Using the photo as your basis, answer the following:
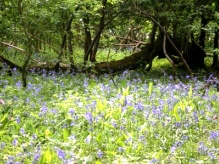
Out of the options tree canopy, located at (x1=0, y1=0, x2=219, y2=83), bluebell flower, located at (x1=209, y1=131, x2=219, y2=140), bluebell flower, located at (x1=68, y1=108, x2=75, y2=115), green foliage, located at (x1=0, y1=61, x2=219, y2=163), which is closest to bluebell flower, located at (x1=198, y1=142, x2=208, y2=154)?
green foliage, located at (x1=0, y1=61, x2=219, y2=163)

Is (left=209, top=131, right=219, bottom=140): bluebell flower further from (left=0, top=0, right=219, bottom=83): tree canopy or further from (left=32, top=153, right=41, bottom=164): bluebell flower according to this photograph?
(left=0, top=0, right=219, bottom=83): tree canopy

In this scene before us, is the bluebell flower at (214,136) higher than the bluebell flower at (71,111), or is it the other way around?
the bluebell flower at (71,111)

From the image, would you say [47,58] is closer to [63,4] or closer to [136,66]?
[63,4]

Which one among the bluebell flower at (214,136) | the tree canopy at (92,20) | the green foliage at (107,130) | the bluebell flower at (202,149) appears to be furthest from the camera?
the tree canopy at (92,20)

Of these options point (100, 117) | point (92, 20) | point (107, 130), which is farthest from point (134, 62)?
point (107, 130)

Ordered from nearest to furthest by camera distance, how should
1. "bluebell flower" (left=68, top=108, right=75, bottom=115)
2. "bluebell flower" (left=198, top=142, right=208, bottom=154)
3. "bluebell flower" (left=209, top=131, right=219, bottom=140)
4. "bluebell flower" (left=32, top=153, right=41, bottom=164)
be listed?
"bluebell flower" (left=32, top=153, right=41, bottom=164) → "bluebell flower" (left=198, top=142, right=208, bottom=154) → "bluebell flower" (left=209, top=131, right=219, bottom=140) → "bluebell flower" (left=68, top=108, right=75, bottom=115)

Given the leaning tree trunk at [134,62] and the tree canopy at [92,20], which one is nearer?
the tree canopy at [92,20]

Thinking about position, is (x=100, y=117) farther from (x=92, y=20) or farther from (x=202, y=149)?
(x=92, y=20)

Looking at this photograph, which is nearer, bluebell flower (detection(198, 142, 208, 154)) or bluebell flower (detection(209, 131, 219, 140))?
bluebell flower (detection(198, 142, 208, 154))

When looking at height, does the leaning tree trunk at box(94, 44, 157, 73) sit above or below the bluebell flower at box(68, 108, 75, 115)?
above

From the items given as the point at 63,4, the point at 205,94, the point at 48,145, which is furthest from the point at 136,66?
the point at 48,145

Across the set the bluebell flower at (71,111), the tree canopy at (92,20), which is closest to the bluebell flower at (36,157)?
the bluebell flower at (71,111)

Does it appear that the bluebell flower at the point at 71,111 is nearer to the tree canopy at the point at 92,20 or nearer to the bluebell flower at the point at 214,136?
the bluebell flower at the point at 214,136

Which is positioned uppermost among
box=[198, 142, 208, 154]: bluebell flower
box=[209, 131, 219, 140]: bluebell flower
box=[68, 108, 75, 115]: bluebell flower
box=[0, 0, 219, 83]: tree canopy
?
box=[0, 0, 219, 83]: tree canopy
